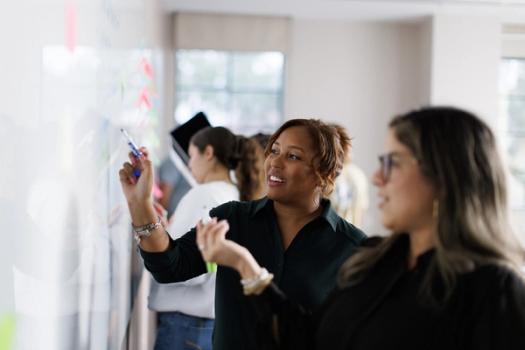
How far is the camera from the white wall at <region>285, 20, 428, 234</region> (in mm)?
6227

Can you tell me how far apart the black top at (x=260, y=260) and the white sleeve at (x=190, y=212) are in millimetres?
663

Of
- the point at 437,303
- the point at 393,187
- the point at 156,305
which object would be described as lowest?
the point at 156,305

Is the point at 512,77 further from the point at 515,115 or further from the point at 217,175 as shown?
the point at 217,175

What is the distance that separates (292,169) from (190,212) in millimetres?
752

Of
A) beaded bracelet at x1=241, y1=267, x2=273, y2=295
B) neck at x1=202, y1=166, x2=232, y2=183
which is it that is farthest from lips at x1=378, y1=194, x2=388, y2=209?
neck at x1=202, y1=166, x2=232, y2=183

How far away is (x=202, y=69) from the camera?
20.4 feet

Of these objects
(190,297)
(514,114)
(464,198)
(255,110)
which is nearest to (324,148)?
(464,198)

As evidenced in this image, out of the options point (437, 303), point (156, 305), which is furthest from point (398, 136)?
point (156, 305)

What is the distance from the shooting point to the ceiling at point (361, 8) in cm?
549

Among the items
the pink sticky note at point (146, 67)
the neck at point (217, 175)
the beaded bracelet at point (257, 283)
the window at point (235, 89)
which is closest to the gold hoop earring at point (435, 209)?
the beaded bracelet at point (257, 283)

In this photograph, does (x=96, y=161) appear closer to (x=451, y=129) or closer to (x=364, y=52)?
(x=451, y=129)

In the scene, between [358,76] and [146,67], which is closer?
[146,67]

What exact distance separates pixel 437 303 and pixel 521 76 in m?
5.85

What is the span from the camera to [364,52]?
20.7 ft
